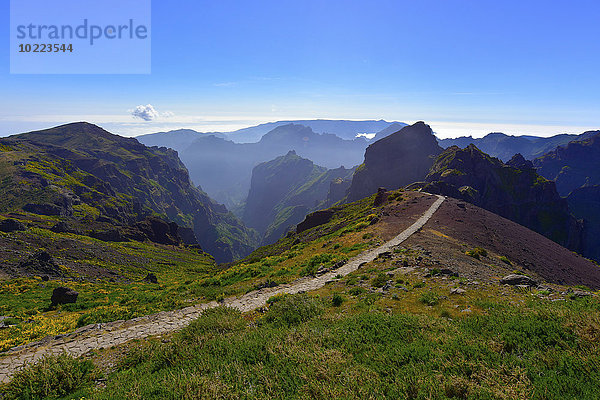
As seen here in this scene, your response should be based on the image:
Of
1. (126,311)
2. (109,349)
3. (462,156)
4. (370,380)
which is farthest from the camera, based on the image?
(462,156)

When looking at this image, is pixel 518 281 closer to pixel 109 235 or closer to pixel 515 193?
pixel 109 235

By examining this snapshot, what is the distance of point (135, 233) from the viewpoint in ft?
376

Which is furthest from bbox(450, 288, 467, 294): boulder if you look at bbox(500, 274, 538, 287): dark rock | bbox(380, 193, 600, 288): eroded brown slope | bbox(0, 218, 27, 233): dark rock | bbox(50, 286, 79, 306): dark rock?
bbox(0, 218, 27, 233): dark rock

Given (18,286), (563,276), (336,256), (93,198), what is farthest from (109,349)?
(93,198)

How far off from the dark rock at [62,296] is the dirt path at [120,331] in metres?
11.7

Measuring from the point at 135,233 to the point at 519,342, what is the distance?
437 feet

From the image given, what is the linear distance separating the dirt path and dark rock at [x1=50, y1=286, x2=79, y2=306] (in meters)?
11.7

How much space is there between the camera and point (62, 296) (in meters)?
23.4

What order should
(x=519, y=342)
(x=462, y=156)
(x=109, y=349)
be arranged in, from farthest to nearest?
(x=462, y=156), (x=109, y=349), (x=519, y=342)

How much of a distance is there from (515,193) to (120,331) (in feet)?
681

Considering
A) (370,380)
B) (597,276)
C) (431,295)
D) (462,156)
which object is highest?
(462,156)

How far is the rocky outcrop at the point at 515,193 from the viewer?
146 meters

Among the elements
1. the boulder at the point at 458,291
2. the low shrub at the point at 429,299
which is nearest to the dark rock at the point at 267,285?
the low shrub at the point at 429,299

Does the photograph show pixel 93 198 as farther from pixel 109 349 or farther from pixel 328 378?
pixel 328 378
